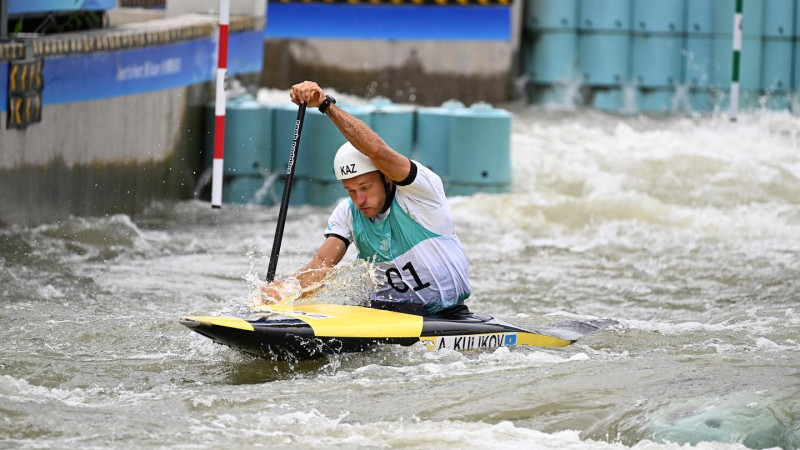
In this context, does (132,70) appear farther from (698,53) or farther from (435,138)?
(698,53)

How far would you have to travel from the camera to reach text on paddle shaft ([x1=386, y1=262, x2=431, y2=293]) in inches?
225

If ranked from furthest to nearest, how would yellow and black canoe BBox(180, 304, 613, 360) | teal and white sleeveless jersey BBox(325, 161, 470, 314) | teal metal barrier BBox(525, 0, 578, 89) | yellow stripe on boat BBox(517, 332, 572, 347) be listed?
teal metal barrier BBox(525, 0, 578, 89) < yellow stripe on boat BBox(517, 332, 572, 347) < teal and white sleeveless jersey BBox(325, 161, 470, 314) < yellow and black canoe BBox(180, 304, 613, 360)

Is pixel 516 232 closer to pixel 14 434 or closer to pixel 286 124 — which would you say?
pixel 286 124

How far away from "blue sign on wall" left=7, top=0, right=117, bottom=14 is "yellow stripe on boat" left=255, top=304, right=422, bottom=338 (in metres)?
4.10

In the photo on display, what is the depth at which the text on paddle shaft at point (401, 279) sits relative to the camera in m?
5.72

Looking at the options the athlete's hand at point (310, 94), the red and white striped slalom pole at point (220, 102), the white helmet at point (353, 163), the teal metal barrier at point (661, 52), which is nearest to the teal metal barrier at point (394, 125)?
the red and white striped slalom pole at point (220, 102)

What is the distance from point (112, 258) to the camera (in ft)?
27.2

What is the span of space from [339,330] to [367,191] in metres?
0.62

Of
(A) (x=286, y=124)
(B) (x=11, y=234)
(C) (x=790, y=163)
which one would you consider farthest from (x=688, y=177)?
(B) (x=11, y=234)

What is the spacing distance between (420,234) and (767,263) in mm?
3805

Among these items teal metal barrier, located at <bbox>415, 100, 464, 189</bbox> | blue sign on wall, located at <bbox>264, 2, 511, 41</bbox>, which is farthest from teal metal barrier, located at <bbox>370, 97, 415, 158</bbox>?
blue sign on wall, located at <bbox>264, 2, 511, 41</bbox>

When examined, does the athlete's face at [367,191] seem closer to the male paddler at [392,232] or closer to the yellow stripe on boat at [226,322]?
the male paddler at [392,232]

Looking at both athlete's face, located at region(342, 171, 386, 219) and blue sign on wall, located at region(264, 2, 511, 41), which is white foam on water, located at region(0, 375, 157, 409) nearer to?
athlete's face, located at region(342, 171, 386, 219)

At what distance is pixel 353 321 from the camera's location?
18.0 ft
